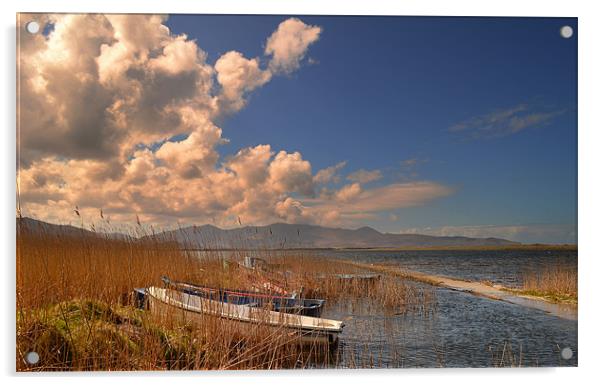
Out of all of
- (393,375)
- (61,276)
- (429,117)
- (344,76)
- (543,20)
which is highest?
(543,20)

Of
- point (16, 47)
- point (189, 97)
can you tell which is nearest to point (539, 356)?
point (189, 97)

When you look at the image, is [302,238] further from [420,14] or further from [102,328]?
[420,14]

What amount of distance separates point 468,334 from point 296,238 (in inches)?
54.1

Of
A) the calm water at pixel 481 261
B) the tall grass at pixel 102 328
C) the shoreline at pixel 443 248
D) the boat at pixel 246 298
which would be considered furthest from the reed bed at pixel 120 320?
the calm water at pixel 481 261

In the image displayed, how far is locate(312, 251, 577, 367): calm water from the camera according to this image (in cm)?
286

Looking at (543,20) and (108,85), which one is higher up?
(543,20)

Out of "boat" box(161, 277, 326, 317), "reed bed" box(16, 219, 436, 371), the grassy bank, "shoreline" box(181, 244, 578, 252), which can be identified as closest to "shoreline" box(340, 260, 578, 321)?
the grassy bank

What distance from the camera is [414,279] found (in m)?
4.99

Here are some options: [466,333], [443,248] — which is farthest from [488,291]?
[466,333]

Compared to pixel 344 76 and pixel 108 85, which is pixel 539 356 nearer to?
pixel 344 76

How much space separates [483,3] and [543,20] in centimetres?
42

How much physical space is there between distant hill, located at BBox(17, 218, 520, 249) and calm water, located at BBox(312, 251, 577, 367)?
7.6 inches
